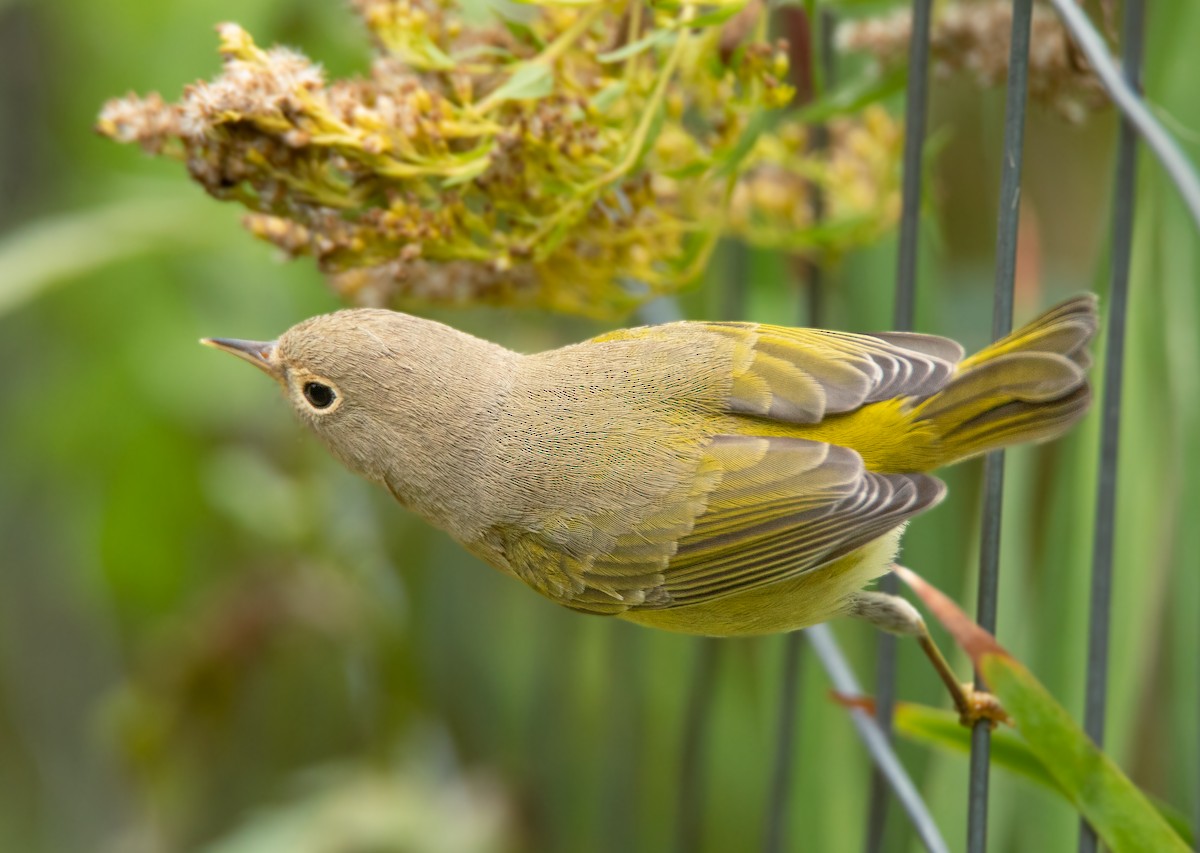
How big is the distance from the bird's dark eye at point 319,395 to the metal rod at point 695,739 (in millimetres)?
852

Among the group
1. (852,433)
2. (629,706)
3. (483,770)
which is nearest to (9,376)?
(483,770)

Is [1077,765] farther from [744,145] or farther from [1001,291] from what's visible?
[744,145]

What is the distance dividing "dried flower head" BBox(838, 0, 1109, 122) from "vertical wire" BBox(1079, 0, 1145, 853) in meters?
0.25

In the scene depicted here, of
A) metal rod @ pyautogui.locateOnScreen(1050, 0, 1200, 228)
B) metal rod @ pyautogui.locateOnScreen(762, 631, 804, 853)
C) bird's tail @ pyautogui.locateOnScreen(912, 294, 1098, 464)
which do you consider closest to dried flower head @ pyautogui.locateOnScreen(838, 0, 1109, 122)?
metal rod @ pyautogui.locateOnScreen(1050, 0, 1200, 228)

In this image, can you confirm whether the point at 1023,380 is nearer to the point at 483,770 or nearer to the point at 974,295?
the point at 974,295

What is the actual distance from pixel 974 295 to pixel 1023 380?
168 cm

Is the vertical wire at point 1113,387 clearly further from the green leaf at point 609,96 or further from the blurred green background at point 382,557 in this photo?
the green leaf at point 609,96

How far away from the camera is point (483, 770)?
3193mm

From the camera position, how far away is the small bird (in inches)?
56.6

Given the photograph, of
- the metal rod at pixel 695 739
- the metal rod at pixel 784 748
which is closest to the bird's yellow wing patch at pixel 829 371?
the metal rod at pixel 784 748

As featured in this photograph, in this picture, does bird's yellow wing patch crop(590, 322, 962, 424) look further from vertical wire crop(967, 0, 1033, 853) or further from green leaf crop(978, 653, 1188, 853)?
green leaf crop(978, 653, 1188, 853)

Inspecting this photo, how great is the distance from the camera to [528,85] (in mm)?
1334

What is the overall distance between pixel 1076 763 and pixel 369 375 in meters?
0.83

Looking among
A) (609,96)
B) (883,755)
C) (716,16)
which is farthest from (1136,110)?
(883,755)
